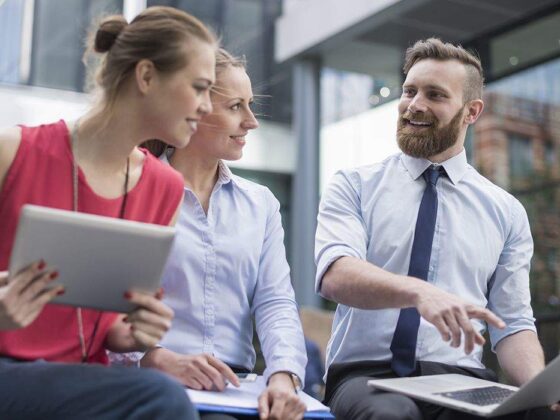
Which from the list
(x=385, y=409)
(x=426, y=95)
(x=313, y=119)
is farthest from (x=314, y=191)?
(x=385, y=409)

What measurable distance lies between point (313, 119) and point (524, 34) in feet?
8.04

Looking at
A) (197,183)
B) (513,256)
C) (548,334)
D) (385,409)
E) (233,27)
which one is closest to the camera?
(385,409)

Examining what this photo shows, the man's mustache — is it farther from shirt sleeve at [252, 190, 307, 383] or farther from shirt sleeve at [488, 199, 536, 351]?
shirt sleeve at [252, 190, 307, 383]

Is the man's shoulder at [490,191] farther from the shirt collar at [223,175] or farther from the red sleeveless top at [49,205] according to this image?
the red sleeveless top at [49,205]

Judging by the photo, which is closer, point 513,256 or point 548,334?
point 513,256

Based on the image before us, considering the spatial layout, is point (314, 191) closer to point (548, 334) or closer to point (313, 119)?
point (313, 119)

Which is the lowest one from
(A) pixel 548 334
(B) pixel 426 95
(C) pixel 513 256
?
(A) pixel 548 334

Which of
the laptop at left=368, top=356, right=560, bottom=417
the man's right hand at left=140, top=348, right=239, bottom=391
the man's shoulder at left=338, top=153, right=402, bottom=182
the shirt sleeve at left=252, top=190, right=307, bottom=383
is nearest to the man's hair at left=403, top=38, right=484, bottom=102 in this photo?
the man's shoulder at left=338, top=153, right=402, bottom=182

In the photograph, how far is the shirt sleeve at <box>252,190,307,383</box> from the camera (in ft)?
6.25

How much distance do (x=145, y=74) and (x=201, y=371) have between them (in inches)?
25.6

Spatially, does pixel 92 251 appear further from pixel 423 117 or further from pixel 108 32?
pixel 423 117

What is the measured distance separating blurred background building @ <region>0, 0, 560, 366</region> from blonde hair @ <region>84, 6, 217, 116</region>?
331 cm

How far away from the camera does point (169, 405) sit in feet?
4.45

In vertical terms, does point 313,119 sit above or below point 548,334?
above
